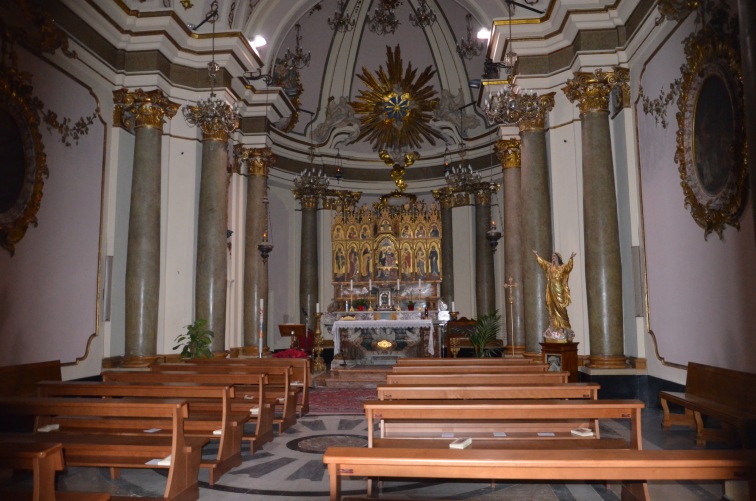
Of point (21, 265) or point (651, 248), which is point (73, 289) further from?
point (651, 248)

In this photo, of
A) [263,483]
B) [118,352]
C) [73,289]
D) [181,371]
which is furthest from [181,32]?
[263,483]

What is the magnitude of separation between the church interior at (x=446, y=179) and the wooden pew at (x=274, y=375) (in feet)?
2.02

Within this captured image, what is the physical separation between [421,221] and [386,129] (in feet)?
12.2

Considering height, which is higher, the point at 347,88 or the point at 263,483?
the point at 347,88

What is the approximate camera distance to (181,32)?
11633mm

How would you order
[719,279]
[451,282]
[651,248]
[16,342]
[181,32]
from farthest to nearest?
[451,282] < [181,32] < [651,248] < [16,342] < [719,279]

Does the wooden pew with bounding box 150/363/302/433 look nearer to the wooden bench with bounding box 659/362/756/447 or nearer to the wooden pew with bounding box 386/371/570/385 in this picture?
the wooden pew with bounding box 386/371/570/385

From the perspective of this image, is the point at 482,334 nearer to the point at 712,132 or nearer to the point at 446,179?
the point at 446,179

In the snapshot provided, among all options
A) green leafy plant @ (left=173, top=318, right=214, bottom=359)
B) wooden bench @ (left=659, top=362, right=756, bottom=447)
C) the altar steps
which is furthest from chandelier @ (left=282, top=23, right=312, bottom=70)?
wooden bench @ (left=659, top=362, right=756, bottom=447)

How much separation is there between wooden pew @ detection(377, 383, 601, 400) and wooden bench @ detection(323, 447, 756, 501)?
2.30 meters

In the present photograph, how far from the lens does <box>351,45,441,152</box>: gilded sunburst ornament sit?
20250mm

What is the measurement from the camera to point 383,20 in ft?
65.4

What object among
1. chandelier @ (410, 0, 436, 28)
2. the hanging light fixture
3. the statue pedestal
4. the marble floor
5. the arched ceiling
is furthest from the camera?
chandelier @ (410, 0, 436, 28)

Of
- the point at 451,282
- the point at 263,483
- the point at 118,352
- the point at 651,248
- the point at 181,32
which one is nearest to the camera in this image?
the point at 263,483
